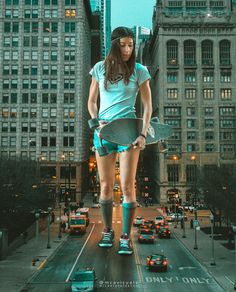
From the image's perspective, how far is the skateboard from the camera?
7.35m

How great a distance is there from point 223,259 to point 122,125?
45.9m

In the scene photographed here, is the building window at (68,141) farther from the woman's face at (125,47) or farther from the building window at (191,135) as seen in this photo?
the woman's face at (125,47)

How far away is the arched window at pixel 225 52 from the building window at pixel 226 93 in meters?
7.63

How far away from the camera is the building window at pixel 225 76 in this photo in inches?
4678

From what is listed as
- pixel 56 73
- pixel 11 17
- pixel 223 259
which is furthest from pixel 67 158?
pixel 223 259

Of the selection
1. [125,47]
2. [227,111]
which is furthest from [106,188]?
[227,111]

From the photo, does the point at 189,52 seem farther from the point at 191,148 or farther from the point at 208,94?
the point at 191,148

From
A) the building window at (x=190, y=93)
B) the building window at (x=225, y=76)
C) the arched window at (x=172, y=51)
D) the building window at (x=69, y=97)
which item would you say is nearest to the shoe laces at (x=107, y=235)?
the building window at (x=69, y=97)

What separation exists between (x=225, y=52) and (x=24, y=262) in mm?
91763

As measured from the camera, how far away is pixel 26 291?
116ft

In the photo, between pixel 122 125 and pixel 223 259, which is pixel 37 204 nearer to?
pixel 223 259

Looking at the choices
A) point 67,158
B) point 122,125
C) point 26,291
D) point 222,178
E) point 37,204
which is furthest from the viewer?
point 67,158

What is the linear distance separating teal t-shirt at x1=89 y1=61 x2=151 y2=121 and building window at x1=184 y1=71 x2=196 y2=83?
114 m

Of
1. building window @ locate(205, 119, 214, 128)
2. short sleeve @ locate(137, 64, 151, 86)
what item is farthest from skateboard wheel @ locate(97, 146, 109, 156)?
building window @ locate(205, 119, 214, 128)
